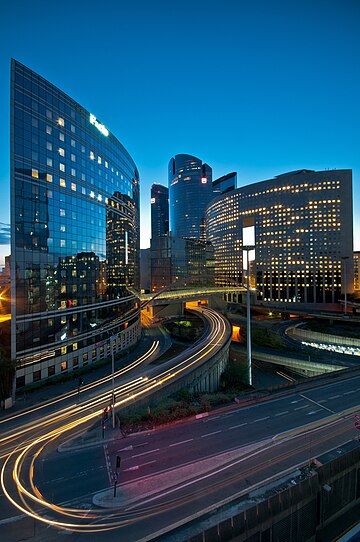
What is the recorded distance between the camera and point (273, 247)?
129m

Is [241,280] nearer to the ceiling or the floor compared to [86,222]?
nearer to the floor

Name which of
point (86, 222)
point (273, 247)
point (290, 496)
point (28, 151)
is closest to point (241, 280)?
point (273, 247)

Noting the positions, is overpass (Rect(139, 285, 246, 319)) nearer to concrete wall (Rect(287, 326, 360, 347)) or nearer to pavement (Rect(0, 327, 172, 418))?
pavement (Rect(0, 327, 172, 418))

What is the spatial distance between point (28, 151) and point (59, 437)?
3333 centimetres

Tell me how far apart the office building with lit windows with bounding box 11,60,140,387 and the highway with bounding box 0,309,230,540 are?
7.37 metres

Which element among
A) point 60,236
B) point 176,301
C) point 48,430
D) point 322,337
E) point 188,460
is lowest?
point 322,337

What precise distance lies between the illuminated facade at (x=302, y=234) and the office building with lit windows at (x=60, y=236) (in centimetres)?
8147

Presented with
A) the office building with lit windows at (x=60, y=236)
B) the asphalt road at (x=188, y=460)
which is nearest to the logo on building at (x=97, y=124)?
the office building with lit windows at (x=60, y=236)

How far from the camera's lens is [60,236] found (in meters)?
38.9

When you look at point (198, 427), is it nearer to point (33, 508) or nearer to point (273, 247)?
point (33, 508)

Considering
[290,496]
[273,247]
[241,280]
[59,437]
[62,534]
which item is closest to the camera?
[62,534]

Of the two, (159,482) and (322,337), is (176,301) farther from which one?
(159,482)

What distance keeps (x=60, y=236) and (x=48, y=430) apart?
25.4 m

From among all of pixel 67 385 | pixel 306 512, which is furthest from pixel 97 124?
pixel 306 512
